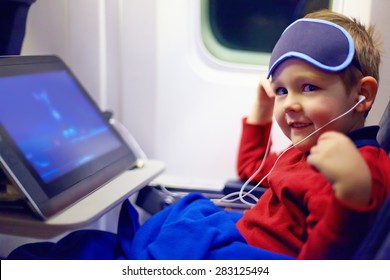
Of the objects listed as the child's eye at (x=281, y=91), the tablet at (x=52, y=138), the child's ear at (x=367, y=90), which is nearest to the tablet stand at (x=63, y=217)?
the tablet at (x=52, y=138)

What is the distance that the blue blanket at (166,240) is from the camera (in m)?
0.72

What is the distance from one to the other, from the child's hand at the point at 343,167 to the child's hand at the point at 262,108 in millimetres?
475

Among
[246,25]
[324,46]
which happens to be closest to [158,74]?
[246,25]

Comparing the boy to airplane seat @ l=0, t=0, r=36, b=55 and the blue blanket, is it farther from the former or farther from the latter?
airplane seat @ l=0, t=0, r=36, b=55

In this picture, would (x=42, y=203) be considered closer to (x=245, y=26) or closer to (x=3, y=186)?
(x=3, y=186)

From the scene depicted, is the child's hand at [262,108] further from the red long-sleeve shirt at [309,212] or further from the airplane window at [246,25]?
the red long-sleeve shirt at [309,212]

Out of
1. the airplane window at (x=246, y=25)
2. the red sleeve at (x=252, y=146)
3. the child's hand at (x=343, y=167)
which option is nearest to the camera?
the child's hand at (x=343, y=167)

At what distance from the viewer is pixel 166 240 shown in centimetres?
77

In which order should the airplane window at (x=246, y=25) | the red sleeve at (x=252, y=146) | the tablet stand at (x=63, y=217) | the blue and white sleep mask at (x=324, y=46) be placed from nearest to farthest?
the blue and white sleep mask at (x=324, y=46)
the tablet stand at (x=63, y=217)
the airplane window at (x=246, y=25)
the red sleeve at (x=252, y=146)

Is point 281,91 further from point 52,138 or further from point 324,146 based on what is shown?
point 52,138

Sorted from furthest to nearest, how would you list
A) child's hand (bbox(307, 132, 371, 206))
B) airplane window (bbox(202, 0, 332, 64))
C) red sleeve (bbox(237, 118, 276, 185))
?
red sleeve (bbox(237, 118, 276, 185)), airplane window (bbox(202, 0, 332, 64)), child's hand (bbox(307, 132, 371, 206))

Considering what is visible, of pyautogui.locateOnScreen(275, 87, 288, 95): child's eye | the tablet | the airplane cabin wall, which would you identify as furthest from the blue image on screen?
pyautogui.locateOnScreen(275, 87, 288, 95): child's eye

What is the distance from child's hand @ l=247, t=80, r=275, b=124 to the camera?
102cm

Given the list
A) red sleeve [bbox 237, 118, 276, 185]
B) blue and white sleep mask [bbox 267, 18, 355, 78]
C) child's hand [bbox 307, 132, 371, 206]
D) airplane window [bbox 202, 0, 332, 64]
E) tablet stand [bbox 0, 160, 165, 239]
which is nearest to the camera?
child's hand [bbox 307, 132, 371, 206]
